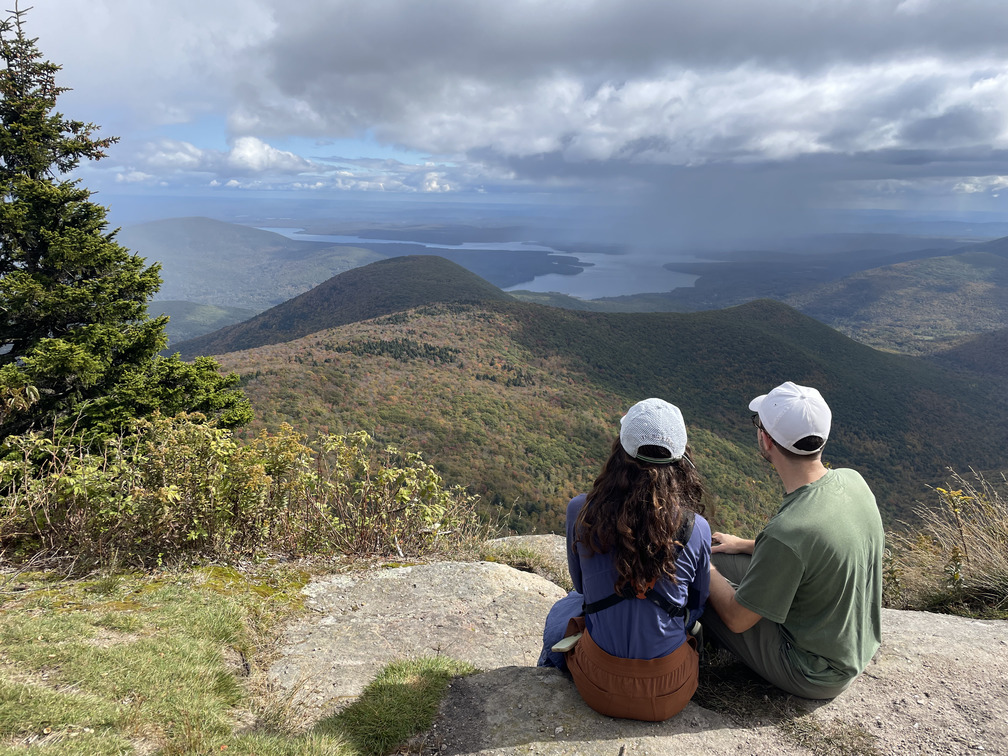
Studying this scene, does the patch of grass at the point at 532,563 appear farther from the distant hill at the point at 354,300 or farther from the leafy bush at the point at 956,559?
the distant hill at the point at 354,300

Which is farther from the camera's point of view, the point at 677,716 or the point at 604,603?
the point at 677,716

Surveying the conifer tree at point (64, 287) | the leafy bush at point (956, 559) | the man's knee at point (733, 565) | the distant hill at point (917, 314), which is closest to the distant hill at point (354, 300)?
the conifer tree at point (64, 287)

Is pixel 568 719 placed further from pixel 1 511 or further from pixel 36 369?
pixel 36 369

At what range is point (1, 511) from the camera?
4.00 m

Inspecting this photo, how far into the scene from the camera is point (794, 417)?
237 centimetres

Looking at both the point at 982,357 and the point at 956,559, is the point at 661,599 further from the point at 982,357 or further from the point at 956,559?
the point at 982,357

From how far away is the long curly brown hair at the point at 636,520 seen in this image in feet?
7.18

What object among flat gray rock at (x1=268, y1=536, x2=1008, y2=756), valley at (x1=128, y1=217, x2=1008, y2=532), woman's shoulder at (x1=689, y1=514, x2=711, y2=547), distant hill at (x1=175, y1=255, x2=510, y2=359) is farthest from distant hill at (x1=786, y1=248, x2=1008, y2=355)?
woman's shoulder at (x1=689, y1=514, x2=711, y2=547)

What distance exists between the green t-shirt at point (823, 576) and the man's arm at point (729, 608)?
3.6 inches

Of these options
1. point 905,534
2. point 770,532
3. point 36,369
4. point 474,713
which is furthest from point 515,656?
point 36,369

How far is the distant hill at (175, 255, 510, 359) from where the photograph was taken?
10612 cm

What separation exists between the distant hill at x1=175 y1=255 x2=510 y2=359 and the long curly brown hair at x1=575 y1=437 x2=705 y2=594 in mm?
97994

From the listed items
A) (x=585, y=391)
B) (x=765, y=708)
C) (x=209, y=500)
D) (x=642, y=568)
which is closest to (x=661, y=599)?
(x=642, y=568)

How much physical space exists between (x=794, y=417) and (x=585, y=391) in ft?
190
